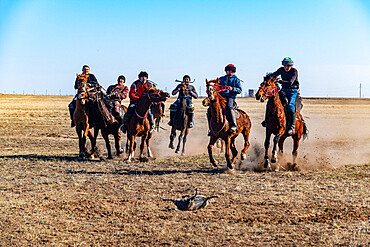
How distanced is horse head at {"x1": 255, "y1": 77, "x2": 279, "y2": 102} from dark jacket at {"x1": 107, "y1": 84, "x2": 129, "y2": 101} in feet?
17.2

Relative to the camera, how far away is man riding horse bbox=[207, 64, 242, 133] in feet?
44.0

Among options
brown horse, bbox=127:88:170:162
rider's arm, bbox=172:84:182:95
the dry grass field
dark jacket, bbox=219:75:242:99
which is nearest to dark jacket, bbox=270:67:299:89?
dark jacket, bbox=219:75:242:99

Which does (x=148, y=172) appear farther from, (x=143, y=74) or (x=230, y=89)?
(x=143, y=74)

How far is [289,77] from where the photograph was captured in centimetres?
1433

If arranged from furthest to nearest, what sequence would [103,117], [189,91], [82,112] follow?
[189,91] < [103,117] < [82,112]

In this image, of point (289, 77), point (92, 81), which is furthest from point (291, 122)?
point (92, 81)

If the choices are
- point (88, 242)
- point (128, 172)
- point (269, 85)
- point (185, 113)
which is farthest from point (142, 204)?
point (185, 113)

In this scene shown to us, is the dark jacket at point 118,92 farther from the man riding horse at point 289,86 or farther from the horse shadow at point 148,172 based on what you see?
the man riding horse at point 289,86

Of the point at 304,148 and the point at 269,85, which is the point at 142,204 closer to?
the point at 269,85

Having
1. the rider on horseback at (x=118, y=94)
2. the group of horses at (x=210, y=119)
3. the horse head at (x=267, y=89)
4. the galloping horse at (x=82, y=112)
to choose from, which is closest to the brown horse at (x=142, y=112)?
the group of horses at (x=210, y=119)

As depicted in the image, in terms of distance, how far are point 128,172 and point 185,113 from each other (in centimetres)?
520

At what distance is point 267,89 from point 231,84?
93cm

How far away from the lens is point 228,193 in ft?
35.4

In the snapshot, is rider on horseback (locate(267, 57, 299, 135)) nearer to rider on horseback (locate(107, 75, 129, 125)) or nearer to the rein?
the rein
